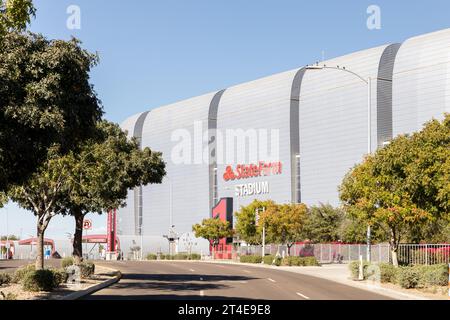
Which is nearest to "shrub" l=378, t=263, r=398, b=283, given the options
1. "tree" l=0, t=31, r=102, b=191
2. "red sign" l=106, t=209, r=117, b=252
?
"tree" l=0, t=31, r=102, b=191

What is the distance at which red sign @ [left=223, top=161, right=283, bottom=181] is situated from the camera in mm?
126300

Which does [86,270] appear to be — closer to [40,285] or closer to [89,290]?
[89,290]

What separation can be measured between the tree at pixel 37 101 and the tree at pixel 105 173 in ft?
33.7

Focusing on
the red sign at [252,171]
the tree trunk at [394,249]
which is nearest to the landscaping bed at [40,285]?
the tree trunk at [394,249]

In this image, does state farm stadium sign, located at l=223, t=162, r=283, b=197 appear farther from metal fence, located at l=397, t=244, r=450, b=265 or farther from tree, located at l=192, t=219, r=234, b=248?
metal fence, located at l=397, t=244, r=450, b=265

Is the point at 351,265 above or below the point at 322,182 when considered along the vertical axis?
below

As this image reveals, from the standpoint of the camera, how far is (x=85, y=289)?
2545 centimetres

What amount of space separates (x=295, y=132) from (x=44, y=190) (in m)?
96.1

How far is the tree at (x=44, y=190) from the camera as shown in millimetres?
27781

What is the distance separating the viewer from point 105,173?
3431 centimetres

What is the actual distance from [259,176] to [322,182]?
18.0m

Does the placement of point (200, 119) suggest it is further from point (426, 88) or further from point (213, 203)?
point (426, 88)

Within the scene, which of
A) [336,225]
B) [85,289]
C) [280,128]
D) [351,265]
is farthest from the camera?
[280,128]
